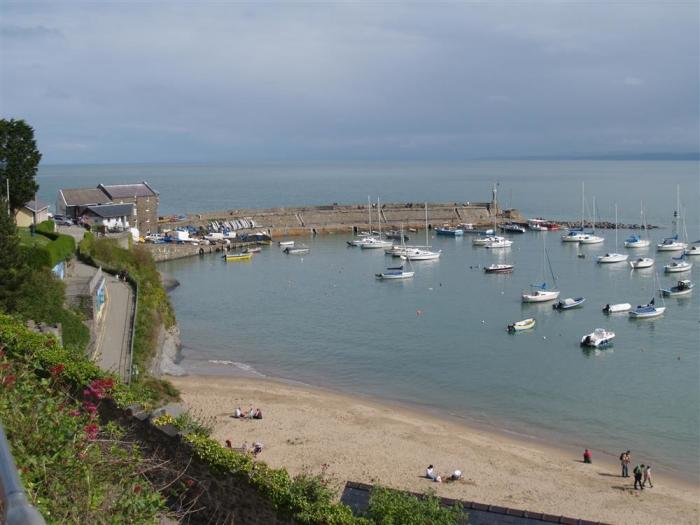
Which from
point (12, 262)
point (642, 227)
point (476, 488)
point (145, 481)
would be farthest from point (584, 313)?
point (642, 227)

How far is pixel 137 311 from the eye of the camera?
97.8 feet

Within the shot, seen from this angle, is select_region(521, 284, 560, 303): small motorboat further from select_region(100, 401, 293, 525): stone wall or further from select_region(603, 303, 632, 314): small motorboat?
select_region(100, 401, 293, 525): stone wall

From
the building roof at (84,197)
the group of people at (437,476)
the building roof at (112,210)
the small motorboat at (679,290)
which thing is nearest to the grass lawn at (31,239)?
the group of people at (437,476)

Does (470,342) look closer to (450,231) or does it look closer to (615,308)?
(615,308)

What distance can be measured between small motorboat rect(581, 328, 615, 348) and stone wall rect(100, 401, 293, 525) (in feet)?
95.9

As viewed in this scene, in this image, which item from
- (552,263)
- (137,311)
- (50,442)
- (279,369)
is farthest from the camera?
(552,263)

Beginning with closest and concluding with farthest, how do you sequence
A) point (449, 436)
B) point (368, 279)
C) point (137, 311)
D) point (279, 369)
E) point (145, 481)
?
1. point (145, 481)
2. point (449, 436)
3. point (137, 311)
4. point (279, 369)
5. point (368, 279)

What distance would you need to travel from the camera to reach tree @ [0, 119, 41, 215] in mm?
34812

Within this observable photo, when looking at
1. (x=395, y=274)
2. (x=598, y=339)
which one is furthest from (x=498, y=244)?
(x=598, y=339)

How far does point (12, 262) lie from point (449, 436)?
49.3 ft

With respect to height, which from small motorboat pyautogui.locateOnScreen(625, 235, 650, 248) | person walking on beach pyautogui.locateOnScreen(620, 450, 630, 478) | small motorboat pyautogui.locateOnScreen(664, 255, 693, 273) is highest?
small motorboat pyautogui.locateOnScreen(625, 235, 650, 248)

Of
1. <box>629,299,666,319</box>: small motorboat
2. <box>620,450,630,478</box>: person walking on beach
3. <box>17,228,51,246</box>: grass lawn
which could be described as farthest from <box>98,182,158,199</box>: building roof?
<box>620,450,630,478</box>: person walking on beach

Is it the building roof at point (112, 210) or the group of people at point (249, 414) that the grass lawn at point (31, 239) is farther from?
the building roof at point (112, 210)

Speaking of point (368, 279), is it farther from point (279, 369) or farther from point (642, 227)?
point (642, 227)
